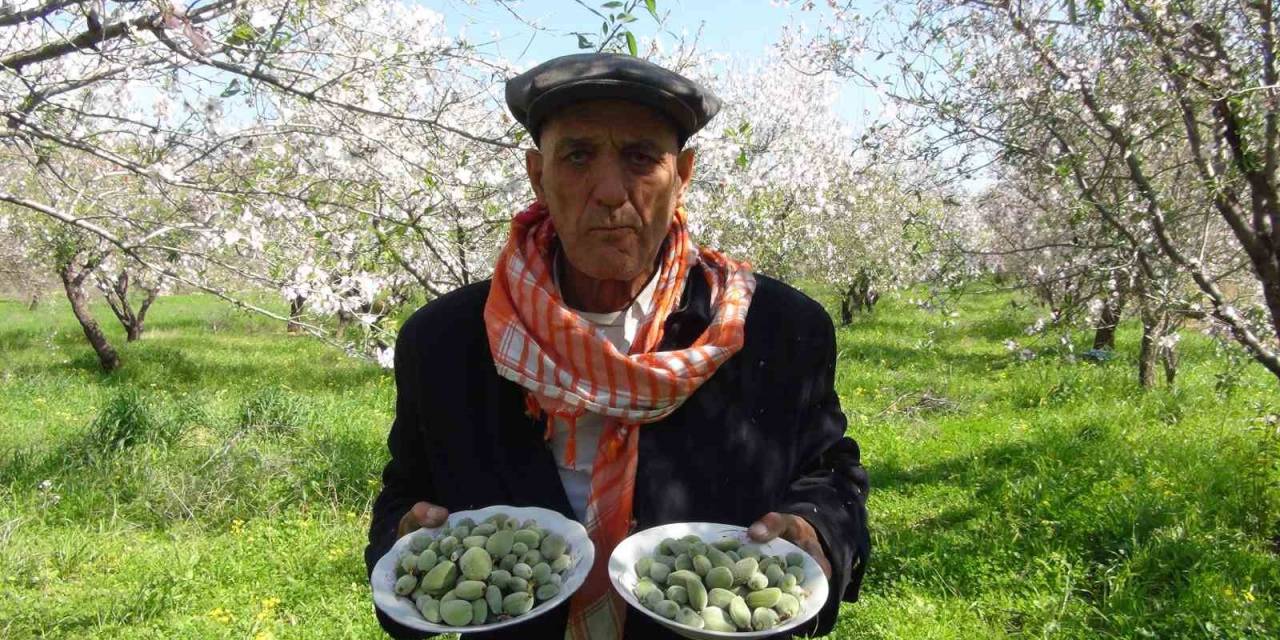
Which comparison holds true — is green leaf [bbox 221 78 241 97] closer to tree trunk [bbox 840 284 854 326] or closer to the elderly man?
the elderly man

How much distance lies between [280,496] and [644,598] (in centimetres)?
518

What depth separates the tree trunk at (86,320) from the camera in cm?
1198

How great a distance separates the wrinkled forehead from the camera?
4.99ft

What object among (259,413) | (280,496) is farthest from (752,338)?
(259,413)

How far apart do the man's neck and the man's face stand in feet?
0.31

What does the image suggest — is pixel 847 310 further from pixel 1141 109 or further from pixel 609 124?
pixel 609 124

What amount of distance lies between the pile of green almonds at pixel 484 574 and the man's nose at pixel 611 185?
60 cm

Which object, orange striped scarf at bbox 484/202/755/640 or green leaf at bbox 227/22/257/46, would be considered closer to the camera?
orange striped scarf at bbox 484/202/755/640

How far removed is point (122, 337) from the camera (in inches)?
731

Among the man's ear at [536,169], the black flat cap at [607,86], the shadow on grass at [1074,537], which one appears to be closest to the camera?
the black flat cap at [607,86]

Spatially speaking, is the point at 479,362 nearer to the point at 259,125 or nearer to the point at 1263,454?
the point at 259,125

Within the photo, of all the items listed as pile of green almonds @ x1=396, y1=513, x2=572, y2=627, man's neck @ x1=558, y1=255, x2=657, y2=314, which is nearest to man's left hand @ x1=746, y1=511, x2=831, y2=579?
pile of green almonds @ x1=396, y1=513, x2=572, y2=627

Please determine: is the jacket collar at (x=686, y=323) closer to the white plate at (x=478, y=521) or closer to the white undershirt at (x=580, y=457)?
the white undershirt at (x=580, y=457)

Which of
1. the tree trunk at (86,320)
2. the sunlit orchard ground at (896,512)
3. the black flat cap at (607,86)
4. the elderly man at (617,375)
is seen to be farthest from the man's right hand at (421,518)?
the tree trunk at (86,320)
